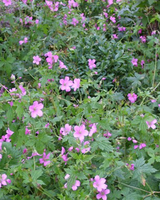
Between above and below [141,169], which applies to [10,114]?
above

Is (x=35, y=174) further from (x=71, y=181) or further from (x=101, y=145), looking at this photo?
(x=101, y=145)

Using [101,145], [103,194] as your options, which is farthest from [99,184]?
[101,145]

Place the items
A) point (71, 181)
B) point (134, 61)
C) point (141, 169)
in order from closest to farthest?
point (71, 181) < point (141, 169) < point (134, 61)

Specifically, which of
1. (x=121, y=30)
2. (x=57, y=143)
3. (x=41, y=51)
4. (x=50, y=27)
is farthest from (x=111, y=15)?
(x=57, y=143)

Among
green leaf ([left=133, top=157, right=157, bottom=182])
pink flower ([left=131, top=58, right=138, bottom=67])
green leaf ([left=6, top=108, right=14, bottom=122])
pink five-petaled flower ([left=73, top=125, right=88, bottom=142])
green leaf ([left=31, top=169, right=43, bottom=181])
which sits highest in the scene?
green leaf ([left=6, top=108, right=14, bottom=122])

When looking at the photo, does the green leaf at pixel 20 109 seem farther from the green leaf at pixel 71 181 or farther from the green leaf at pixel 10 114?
the green leaf at pixel 71 181

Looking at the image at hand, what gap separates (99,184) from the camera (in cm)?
135

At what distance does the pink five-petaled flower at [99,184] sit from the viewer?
1.33 metres

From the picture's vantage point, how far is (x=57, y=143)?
1.79 m

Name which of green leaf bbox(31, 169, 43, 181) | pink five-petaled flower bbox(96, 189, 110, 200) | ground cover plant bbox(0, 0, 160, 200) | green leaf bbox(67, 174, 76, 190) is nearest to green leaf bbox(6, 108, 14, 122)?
ground cover plant bbox(0, 0, 160, 200)

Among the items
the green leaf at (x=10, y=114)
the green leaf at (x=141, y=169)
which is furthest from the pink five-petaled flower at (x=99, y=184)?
the green leaf at (x=10, y=114)

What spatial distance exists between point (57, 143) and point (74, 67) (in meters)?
1.34

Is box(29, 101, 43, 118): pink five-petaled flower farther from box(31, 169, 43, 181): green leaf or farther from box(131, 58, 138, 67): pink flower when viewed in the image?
box(131, 58, 138, 67): pink flower

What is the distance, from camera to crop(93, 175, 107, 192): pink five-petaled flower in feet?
4.36
